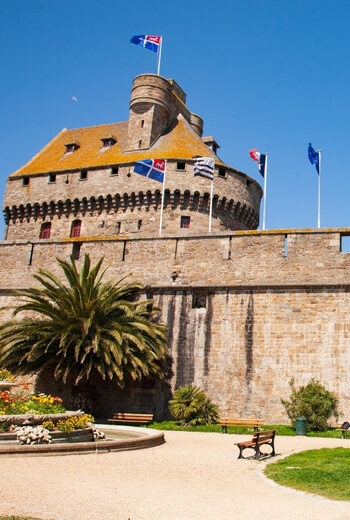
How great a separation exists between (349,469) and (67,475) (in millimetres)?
4444

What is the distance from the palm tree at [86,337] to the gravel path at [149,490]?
18.9ft

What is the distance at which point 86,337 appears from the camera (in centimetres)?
1741

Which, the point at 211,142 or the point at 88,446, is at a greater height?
the point at 211,142

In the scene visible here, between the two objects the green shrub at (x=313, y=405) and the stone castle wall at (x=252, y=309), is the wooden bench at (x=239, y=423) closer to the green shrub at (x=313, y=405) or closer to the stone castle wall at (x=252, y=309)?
the stone castle wall at (x=252, y=309)

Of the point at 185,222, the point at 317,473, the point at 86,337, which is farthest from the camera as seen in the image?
the point at 185,222

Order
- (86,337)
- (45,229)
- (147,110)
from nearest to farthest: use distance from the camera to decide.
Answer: (86,337), (45,229), (147,110)

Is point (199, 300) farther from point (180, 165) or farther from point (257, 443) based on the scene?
point (180, 165)

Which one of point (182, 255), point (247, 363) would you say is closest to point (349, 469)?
point (247, 363)

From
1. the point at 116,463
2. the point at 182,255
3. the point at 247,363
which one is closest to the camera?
the point at 116,463

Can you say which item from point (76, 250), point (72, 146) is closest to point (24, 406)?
point (76, 250)

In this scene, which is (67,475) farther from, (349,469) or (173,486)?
(349,469)

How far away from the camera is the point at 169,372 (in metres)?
18.6

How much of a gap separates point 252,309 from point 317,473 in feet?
31.3

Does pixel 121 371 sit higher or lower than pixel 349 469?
higher
